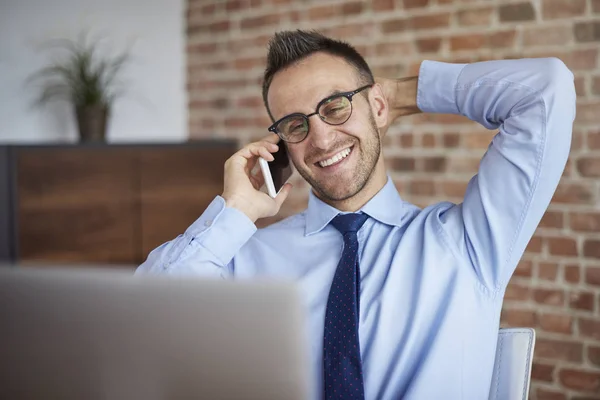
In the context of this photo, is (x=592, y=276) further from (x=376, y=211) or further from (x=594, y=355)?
(x=376, y=211)

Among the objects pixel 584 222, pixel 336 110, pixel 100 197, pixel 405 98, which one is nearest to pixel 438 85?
pixel 405 98

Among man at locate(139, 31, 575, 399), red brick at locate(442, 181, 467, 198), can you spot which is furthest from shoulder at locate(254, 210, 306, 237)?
red brick at locate(442, 181, 467, 198)

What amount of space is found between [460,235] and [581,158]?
111 cm

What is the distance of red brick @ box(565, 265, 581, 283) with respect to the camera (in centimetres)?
240

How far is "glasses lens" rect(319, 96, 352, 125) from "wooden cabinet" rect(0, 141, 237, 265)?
1.70m

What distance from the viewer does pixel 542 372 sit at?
2.52 meters

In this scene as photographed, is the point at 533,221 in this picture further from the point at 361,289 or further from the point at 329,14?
the point at 329,14

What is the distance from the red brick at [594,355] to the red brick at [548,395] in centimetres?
20

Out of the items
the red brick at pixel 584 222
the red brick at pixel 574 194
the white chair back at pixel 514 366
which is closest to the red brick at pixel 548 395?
the red brick at pixel 584 222

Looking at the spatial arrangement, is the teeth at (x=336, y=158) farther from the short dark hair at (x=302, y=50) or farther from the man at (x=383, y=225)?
the short dark hair at (x=302, y=50)

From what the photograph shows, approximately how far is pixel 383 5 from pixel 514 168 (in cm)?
168

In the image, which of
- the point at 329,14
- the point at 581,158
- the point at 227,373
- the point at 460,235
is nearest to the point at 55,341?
the point at 227,373

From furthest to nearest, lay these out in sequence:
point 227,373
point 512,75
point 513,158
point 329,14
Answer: point 329,14 → point 512,75 → point 513,158 → point 227,373

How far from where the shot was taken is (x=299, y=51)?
5.62 feet
